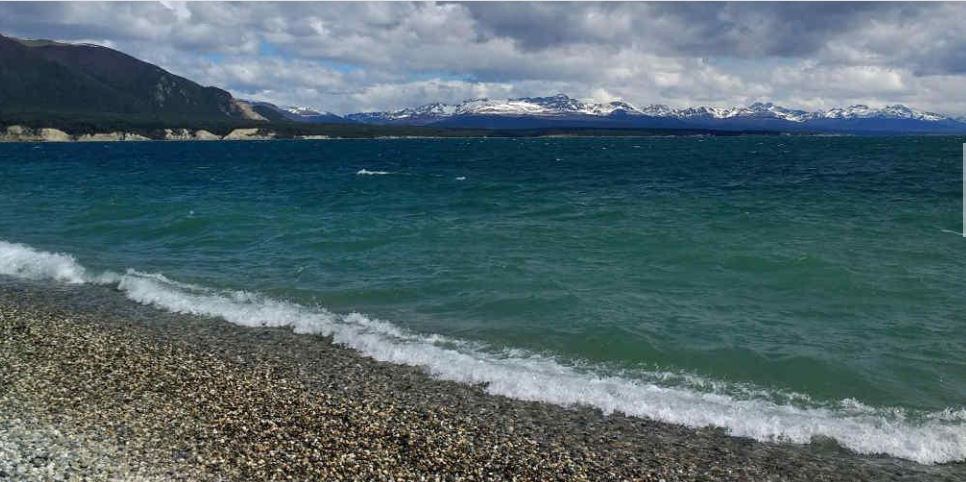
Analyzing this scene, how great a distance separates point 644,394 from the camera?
44.9 ft

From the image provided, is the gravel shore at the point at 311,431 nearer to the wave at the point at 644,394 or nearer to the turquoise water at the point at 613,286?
the wave at the point at 644,394

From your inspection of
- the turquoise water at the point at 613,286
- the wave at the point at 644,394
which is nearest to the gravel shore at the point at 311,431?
the wave at the point at 644,394

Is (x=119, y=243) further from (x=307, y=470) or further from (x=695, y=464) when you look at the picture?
(x=695, y=464)

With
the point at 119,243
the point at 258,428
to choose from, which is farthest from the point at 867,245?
the point at 119,243

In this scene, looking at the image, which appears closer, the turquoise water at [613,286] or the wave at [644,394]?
the wave at [644,394]

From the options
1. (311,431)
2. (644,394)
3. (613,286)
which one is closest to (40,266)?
(311,431)

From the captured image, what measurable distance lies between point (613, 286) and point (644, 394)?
9.32 m

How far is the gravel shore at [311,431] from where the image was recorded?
9750 millimetres

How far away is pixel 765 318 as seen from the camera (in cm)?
1928

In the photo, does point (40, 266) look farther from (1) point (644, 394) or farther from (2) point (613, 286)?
(1) point (644, 394)

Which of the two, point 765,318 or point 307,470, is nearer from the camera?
point 307,470

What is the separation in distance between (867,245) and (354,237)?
75.3 feet

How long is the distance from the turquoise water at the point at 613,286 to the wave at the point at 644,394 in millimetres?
56

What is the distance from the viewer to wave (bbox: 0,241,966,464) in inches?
471
